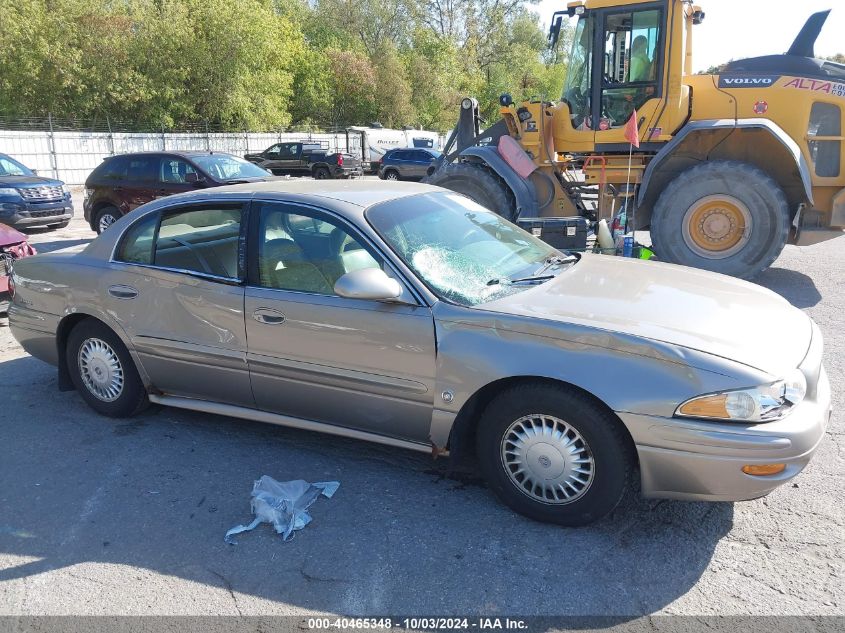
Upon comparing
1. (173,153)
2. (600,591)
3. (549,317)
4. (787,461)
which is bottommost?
(600,591)

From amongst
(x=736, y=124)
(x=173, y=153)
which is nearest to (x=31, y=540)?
(x=736, y=124)

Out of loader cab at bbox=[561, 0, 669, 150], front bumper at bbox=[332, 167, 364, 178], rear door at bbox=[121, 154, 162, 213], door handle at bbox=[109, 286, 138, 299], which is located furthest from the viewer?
front bumper at bbox=[332, 167, 364, 178]

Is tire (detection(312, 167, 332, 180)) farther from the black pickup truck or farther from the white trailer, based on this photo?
the white trailer

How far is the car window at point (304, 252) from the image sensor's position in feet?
12.3

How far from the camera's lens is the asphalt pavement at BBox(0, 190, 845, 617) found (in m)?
2.82

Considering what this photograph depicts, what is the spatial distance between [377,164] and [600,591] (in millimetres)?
30117

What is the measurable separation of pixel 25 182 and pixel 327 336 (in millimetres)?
11734

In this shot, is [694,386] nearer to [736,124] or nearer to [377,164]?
[736,124]

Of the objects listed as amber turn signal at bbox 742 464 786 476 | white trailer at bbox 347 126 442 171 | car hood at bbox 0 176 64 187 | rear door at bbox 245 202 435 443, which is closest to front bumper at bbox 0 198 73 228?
car hood at bbox 0 176 64 187

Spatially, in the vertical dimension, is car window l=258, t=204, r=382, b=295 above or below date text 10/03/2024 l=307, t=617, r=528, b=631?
above

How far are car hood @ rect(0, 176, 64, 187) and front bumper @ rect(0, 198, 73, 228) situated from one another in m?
0.37

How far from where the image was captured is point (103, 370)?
4.58 m

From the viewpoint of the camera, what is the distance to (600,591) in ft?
9.29

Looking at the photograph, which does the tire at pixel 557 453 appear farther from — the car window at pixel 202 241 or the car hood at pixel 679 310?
the car window at pixel 202 241
